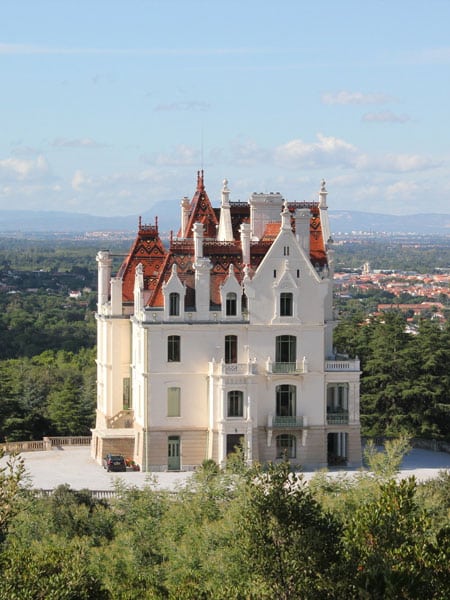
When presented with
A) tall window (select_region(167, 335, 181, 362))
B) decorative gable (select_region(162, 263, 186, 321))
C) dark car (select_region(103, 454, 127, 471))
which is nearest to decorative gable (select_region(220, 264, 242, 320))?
decorative gable (select_region(162, 263, 186, 321))

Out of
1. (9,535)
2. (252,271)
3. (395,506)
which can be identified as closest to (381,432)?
(252,271)

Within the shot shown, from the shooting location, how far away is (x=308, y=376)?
54.3 metres

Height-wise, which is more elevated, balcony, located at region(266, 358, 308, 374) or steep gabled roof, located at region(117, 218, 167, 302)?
steep gabled roof, located at region(117, 218, 167, 302)

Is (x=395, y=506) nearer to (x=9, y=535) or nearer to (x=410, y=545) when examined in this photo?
(x=410, y=545)

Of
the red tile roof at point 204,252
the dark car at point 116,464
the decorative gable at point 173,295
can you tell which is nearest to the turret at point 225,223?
the red tile roof at point 204,252

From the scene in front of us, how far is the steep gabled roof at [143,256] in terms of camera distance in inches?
2249

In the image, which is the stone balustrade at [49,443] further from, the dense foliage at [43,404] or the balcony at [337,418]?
the balcony at [337,418]

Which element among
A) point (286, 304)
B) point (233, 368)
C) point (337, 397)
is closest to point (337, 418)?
point (337, 397)

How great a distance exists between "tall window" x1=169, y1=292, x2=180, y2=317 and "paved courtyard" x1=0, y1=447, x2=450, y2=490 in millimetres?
5541

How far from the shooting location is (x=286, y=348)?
5438 centimetres

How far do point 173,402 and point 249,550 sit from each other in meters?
21.3

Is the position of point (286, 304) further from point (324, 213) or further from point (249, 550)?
point (249, 550)

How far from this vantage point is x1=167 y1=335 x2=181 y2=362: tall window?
5372 centimetres

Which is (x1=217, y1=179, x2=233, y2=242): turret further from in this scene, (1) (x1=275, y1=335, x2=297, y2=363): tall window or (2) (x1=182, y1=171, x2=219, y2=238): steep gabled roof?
(1) (x1=275, y1=335, x2=297, y2=363): tall window
